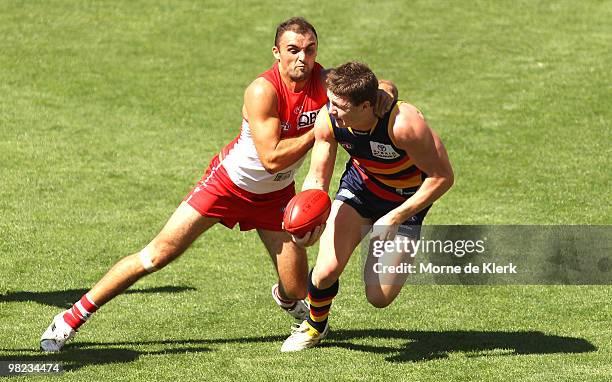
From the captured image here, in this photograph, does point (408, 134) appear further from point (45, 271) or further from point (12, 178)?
point (12, 178)

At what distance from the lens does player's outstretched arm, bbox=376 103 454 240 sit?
827 centimetres

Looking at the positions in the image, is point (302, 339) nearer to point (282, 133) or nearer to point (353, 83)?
point (282, 133)

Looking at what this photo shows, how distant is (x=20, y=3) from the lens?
2223 cm

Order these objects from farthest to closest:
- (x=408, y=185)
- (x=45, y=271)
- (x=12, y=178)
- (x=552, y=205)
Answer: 1. (x=12, y=178)
2. (x=552, y=205)
3. (x=45, y=271)
4. (x=408, y=185)

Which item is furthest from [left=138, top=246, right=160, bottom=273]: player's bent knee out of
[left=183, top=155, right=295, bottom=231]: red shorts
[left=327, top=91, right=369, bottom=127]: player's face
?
[left=327, top=91, right=369, bottom=127]: player's face

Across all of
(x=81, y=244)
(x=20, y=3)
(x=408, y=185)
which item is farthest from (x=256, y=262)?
(x=20, y=3)

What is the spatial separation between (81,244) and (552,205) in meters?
5.77

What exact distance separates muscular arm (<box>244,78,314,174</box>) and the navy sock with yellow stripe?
44.0 inches

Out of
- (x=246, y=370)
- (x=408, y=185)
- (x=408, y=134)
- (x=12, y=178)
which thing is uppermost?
(x=408, y=134)

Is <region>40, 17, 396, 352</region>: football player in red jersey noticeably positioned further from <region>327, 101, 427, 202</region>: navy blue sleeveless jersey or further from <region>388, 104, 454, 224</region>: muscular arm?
<region>388, 104, 454, 224</region>: muscular arm

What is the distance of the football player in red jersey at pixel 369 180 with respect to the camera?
819 centimetres

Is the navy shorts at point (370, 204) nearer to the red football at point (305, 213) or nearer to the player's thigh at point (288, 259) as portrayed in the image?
the player's thigh at point (288, 259)

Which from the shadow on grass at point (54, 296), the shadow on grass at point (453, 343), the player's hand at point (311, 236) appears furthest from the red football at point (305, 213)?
the shadow on grass at point (54, 296)

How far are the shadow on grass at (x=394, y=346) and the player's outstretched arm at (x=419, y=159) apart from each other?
1.24 m
